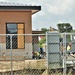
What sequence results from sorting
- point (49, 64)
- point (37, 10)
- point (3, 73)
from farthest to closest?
point (37, 10) → point (49, 64) → point (3, 73)

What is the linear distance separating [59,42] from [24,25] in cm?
693

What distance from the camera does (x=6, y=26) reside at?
23.4 metres

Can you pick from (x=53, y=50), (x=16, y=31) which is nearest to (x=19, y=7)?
(x=16, y=31)

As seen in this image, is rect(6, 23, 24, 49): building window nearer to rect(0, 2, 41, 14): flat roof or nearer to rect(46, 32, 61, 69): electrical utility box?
rect(0, 2, 41, 14): flat roof

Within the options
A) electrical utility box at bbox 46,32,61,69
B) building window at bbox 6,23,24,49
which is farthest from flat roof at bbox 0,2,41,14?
electrical utility box at bbox 46,32,61,69

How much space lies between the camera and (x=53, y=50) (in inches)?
656

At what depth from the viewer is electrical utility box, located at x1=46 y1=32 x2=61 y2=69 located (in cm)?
1659

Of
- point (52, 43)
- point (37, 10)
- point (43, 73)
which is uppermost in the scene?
point (37, 10)

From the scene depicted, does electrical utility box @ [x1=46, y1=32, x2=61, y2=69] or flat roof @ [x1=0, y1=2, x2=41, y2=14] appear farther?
flat roof @ [x1=0, y1=2, x2=41, y2=14]

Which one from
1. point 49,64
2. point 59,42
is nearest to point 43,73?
point 49,64

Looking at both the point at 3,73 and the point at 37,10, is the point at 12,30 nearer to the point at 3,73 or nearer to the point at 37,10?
the point at 37,10

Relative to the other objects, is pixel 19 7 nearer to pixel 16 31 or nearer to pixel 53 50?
pixel 16 31

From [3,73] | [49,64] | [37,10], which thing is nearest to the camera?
[3,73]

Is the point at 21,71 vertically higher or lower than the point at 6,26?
lower
